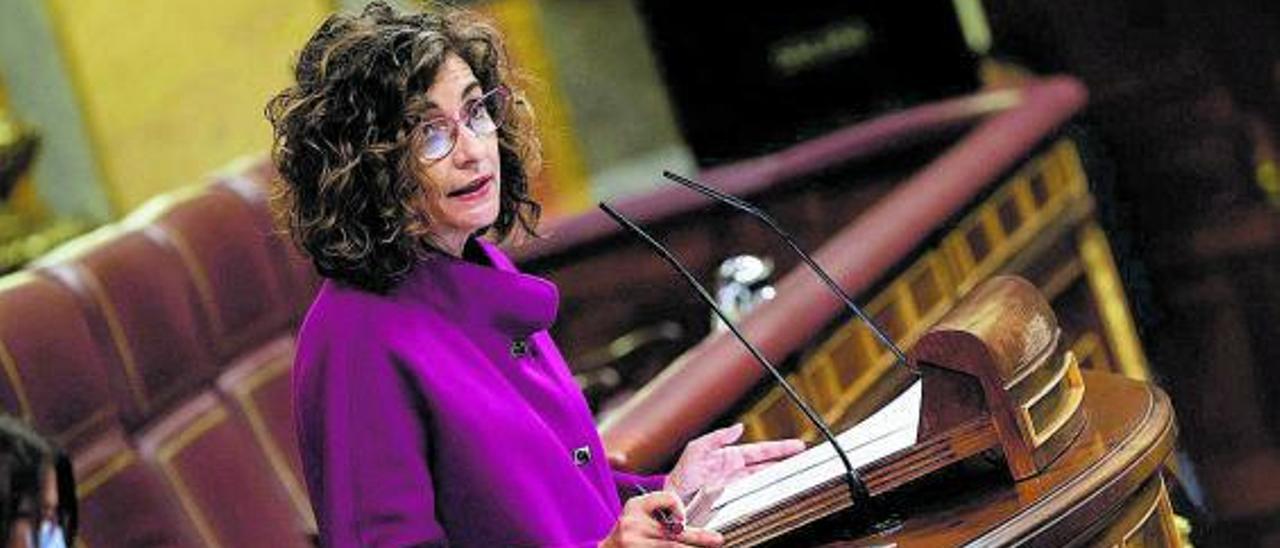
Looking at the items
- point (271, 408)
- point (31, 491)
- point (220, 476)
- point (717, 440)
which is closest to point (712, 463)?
point (717, 440)

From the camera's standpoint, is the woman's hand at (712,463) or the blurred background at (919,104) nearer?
the woman's hand at (712,463)

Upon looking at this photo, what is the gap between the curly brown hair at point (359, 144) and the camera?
4.47ft

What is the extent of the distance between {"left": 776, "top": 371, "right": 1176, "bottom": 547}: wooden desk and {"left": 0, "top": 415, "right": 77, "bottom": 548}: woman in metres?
0.50

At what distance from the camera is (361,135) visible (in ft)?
4.50

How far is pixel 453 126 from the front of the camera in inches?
55.3

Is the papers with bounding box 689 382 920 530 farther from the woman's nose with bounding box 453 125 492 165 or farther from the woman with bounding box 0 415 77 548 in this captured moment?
the woman with bounding box 0 415 77 548

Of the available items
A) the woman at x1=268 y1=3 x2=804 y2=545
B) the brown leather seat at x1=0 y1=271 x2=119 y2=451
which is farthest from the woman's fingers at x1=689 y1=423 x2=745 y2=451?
the brown leather seat at x1=0 y1=271 x2=119 y2=451

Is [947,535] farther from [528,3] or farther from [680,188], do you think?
[528,3]

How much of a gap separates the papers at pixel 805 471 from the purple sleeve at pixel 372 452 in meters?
0.19

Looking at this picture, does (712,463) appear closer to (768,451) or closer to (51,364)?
(768,451)

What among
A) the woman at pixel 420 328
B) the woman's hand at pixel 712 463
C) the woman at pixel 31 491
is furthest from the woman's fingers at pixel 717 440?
the woman at pixel 31 491

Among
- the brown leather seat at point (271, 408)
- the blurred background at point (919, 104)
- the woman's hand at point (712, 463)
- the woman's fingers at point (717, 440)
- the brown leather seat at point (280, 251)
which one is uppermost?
the woman's fingers at point (717, 440)

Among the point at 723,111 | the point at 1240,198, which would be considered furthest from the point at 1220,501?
the point at 723,111

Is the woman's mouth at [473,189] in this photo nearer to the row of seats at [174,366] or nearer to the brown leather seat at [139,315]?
the row of seats at [174,366]
